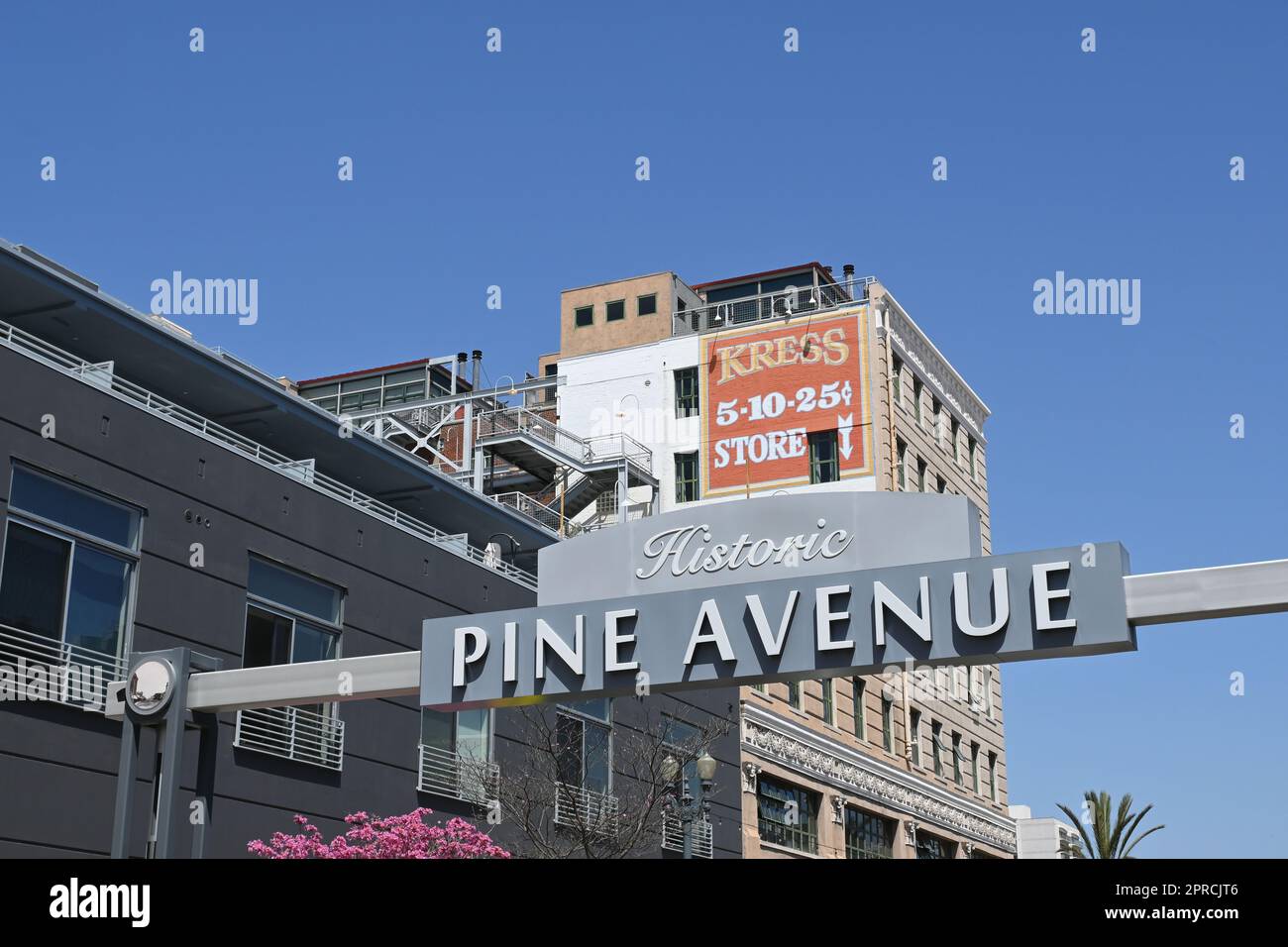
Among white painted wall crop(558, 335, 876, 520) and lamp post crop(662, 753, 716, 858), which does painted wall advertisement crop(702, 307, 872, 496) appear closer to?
white painted wall crop(558, 335, 876, 520)

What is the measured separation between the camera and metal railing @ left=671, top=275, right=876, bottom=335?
5013 centimetres

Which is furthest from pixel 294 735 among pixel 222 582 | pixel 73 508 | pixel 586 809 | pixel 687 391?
pixel 687 391

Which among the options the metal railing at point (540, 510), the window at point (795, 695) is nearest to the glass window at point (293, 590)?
the metal railing at point (540, 510)

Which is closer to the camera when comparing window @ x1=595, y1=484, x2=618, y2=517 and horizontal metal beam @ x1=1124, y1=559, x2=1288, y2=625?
horizontal metal beam @ x1=1124, y1=559, x2=1288, y2=625

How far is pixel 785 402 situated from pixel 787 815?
45.3ft

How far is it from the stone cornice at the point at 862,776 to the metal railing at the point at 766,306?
14.7 metres

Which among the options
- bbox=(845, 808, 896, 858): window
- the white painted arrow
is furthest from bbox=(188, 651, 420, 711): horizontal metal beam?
the white painted arrow

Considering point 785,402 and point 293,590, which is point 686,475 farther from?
point 293,590

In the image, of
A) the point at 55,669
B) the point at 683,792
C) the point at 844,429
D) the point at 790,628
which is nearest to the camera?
the point at 790,628

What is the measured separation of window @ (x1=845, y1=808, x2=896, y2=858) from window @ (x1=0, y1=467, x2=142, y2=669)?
28.1 meters

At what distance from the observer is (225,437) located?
28.8m

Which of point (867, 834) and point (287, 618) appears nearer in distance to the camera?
point (287, 618)

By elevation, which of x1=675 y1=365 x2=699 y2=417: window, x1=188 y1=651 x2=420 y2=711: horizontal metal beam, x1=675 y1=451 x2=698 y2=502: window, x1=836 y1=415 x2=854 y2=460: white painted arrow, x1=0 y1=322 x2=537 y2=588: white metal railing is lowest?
x1=188 y1=651 x2=420 y2=711: horizontal metal beam

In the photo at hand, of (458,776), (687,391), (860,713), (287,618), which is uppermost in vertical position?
(687,391)
